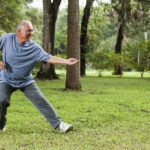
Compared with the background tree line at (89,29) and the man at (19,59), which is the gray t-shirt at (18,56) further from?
the background tree line at (89,29)

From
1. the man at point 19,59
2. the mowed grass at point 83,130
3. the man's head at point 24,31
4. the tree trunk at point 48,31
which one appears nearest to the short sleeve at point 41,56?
the man at point 19,59

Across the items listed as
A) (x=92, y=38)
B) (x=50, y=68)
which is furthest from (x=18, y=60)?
(x=92, y=38)

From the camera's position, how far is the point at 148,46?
Result: 23625 mm

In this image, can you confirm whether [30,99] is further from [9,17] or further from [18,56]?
[9,17]

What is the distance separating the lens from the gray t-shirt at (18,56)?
461 cm

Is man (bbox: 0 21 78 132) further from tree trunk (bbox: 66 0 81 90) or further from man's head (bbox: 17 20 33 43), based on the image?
tree trunk (bbox: 66 0 81 90)

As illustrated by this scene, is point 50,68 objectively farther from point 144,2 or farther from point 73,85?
point 144,2

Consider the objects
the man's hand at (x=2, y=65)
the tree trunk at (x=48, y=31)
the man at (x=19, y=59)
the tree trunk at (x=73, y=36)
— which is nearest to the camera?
the man's hand at (x=2, y=65)

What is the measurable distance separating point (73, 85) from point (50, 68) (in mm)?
7616

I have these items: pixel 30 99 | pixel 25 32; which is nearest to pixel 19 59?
pixel 25 32

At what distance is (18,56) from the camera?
15.1 ft

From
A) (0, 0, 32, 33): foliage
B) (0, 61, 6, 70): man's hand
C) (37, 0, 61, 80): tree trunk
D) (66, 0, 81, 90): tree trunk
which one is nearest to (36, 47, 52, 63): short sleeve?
(0, 61, 6, 70): man's hand

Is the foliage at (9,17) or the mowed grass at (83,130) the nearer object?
the mowed grass at (83,130)

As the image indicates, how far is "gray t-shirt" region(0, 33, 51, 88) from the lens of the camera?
15.1ft
